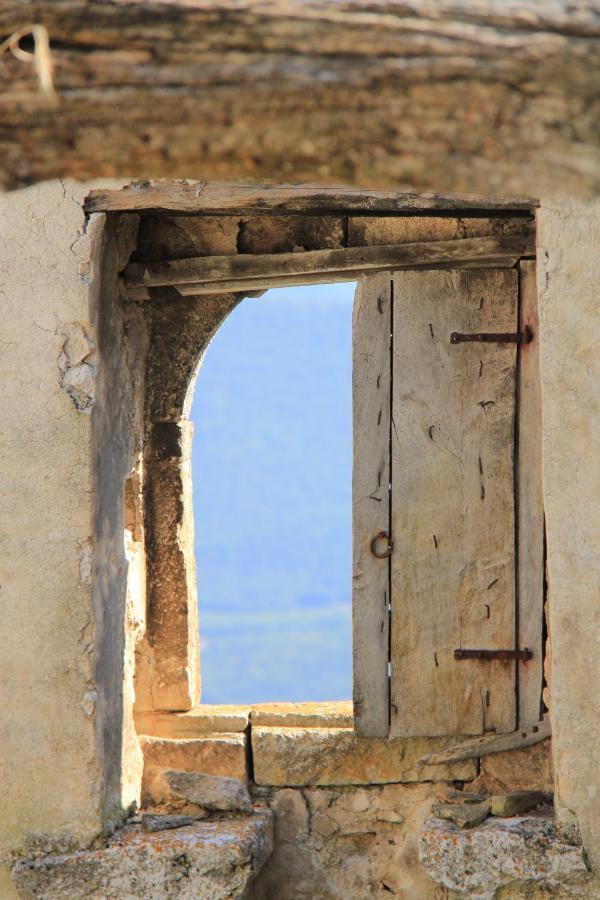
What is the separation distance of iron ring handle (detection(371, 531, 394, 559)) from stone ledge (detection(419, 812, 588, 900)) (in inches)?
47.4

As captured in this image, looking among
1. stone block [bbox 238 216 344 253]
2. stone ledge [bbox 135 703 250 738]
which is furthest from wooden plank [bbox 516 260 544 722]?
stone ledge [bbox 135 703 250 738]

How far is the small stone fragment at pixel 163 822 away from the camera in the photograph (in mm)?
5539

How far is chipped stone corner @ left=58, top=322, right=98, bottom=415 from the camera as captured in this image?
211 inches

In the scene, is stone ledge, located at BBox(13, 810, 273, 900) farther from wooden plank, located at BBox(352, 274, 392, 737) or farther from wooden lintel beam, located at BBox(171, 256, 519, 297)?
wooden lintel beam, located at BBox(171, 256, 519, 297)

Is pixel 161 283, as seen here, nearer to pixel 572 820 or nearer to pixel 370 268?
pixel 370 268

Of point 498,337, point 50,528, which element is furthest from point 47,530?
point 498,337

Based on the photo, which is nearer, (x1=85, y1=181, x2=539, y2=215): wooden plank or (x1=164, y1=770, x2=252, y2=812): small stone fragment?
(x1=85, y1=181, x2=539, y2=215): wooden plank

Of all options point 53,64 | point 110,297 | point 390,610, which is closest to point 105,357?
point 110,297

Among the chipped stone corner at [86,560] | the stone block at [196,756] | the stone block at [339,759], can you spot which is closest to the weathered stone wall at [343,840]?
the stone block at [339,759]

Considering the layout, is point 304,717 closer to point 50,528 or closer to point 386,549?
point 386,549

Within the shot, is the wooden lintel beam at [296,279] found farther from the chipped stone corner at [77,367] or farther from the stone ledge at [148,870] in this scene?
the stone ledge at [148,870]

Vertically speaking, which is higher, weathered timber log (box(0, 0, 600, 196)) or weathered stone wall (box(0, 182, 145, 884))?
weathered timber log (box(0, 0, 600, 196))

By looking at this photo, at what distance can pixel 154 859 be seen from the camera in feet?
17.3

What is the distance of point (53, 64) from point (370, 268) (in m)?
3.72
